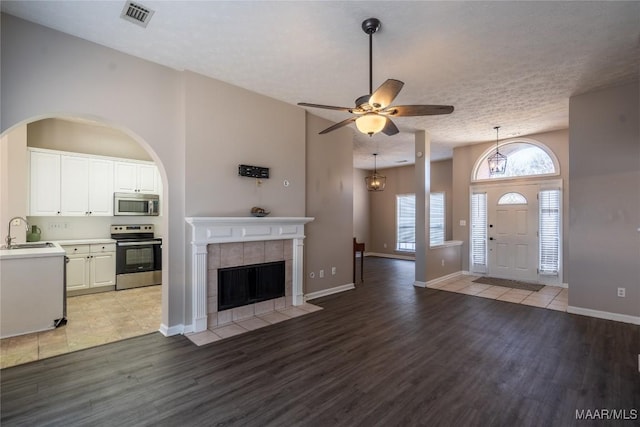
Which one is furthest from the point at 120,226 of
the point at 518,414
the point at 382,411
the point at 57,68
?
the point at 518,414

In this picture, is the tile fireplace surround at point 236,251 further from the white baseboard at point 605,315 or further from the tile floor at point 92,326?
the white baseboard at point 605,315

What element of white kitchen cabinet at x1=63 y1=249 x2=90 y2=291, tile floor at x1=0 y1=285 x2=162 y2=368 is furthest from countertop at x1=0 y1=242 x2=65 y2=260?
white kitchen cabinet at x1=63 y1=249 x2=90 y2=291

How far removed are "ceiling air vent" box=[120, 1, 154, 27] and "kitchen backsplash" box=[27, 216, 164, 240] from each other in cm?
419

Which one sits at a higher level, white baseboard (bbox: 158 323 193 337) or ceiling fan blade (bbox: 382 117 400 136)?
ceiling fan blade (bbox: 382 117 400 136)

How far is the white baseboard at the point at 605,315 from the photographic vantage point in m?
3.90

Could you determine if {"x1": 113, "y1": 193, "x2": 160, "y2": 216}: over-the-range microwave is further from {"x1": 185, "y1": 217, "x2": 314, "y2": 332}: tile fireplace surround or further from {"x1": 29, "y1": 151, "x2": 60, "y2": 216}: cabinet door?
{"x1": 185, "y1": 217, "x2": 314, "y2": 332}: tile fireplace surround

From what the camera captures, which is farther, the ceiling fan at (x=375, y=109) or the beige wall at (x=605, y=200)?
the beige wall at (x=605, y=200)

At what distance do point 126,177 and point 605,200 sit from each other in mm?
7846

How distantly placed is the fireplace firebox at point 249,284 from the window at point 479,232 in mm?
5040


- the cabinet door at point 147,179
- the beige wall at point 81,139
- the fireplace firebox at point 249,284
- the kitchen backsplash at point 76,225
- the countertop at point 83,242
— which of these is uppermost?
the beige wall at point 81,139

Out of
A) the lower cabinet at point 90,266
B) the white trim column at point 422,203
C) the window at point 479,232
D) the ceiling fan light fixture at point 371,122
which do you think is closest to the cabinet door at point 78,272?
the lower cabinet at point 90,266

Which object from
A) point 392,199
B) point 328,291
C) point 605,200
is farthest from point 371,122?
point 392,199

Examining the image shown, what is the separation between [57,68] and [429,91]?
4.26 metres

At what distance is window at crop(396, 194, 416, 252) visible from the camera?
972 cm
